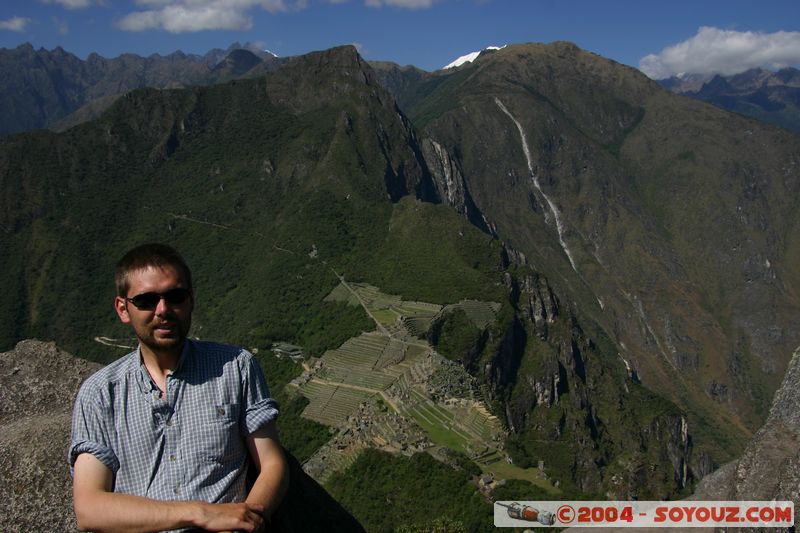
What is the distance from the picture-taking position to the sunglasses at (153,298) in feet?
17.7

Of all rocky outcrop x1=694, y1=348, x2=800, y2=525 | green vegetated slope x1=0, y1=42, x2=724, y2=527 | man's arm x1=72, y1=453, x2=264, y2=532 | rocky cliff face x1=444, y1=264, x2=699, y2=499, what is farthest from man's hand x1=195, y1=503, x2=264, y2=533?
rocky cliff face x1=444, y1=264, x2=699, y2=499

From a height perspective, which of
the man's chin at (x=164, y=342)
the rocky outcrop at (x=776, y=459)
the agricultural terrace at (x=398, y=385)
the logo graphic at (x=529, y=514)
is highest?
the man's chin at (x=164, y=342)

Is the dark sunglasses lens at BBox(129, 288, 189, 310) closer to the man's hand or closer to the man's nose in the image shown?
the man's nose

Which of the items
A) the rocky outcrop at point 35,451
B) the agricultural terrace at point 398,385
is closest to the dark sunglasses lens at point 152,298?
the rocky outcrop at point 35,451

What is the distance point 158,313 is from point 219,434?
1.10 meters

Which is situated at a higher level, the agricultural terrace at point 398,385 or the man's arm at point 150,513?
the man's arm at point 150,513

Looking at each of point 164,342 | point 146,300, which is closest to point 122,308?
point 146,300

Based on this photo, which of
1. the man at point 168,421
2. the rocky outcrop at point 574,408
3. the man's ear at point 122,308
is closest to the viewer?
the man at point 168,421

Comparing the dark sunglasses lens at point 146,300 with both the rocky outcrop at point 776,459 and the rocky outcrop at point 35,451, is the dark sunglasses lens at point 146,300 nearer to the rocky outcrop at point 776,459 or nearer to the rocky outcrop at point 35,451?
the rocky outcrop at point 35,451

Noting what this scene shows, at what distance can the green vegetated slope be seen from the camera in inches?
2749

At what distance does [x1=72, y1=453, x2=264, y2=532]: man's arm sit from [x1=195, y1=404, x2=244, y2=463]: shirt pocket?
46cm

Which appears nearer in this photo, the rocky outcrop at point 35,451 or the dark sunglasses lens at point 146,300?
the dark sunglasses lens at point 146,300

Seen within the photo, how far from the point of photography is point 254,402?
575 cm

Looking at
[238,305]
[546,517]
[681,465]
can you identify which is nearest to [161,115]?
[238,305]
